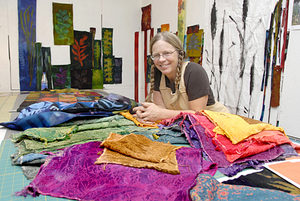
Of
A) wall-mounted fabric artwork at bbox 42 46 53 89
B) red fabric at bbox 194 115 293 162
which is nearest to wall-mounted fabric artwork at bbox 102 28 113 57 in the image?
wall-mounted fabric artwork at bbox 42 46 53 89

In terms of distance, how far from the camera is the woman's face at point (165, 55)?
1509mm

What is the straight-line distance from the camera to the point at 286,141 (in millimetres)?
990

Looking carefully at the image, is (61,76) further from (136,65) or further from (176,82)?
(176,82)

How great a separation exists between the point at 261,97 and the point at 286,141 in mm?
1130

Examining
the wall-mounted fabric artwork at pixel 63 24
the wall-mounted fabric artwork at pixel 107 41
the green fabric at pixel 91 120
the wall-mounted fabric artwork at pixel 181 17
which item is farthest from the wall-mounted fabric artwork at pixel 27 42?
the green fabric at pixel 91 120

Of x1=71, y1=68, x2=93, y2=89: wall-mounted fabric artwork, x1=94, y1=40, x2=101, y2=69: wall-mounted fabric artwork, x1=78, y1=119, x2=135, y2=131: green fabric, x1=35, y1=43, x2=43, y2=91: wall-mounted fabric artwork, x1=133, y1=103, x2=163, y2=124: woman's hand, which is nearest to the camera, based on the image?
x1=78, y1=119, x2=135, y2=131: green fabric

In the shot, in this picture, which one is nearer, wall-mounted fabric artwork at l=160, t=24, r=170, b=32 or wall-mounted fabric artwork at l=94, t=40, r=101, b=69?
wall-mounted fabric artwork at l=160, t=24, r=170, b=32

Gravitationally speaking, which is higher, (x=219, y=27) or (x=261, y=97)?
(x=219, y=27)

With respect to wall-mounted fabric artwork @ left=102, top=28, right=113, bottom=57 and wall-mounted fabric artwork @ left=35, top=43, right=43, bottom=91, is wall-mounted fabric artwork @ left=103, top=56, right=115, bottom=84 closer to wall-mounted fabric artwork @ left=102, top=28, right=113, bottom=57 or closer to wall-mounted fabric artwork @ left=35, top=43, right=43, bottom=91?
wall-mounted fabric artwork @ left=102, top=28, right=113, bottom=57

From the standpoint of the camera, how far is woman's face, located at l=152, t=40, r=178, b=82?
1509 millimetres

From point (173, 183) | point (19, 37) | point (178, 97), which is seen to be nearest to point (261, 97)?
point (178, 97)

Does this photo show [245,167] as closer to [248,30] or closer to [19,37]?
[248,30]

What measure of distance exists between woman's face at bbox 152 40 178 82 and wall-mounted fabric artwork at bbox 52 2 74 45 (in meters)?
2.62

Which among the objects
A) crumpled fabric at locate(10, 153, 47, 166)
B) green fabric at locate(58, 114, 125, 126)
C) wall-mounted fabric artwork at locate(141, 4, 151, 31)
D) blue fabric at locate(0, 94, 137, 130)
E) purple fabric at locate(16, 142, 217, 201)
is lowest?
purple fabric at locate(16, 142, 217, 201)
